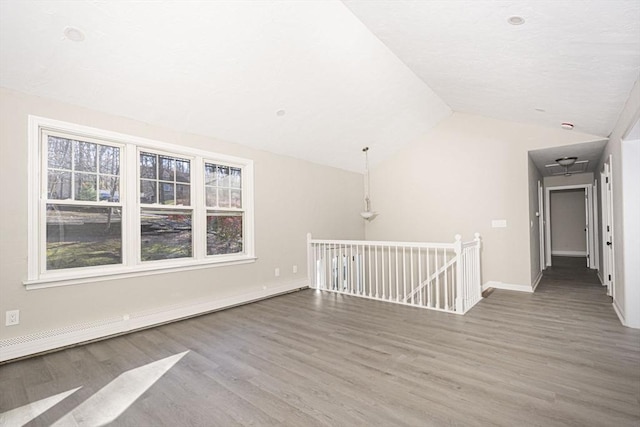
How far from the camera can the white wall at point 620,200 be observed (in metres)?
3.09

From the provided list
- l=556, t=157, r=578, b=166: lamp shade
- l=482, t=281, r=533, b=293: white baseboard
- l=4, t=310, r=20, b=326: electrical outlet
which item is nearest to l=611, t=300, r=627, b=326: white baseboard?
l=482, t=281, r=533, b=293: white baseboard

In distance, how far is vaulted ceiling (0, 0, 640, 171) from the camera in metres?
2.33

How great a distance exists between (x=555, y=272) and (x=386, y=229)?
3917mm

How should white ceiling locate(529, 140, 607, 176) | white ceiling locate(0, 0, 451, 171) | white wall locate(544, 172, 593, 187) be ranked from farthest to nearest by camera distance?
white wall locate(544, 172, 593, 187), white ceiling locate(529, 140, 607, 176), white ceiling locate(0, 0, 451, 171)

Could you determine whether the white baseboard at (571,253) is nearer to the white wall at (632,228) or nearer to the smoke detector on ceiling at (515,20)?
the white wall at (632,228)

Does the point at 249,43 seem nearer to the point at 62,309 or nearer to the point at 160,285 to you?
the point at 160,285

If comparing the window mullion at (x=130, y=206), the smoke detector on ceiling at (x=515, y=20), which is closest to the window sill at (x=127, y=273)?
the window mullion at (x=130, y=206)

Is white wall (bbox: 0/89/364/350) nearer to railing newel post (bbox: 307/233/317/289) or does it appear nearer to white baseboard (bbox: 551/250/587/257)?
railing newel post (bbox: 307/233/317/289)

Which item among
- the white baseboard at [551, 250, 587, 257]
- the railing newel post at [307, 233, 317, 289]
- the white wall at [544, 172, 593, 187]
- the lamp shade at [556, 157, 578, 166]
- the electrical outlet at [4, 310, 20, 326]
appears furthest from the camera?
the white baseboard at [551, 250, 587, 257]

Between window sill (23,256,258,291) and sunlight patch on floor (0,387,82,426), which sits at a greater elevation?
window sill (23,256,258,291)

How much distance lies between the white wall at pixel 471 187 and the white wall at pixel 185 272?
40.3 inches

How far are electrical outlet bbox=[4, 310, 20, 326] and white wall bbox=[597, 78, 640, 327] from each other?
231 inches

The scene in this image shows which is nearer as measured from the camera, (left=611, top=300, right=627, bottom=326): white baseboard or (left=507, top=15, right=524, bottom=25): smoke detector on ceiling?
(left=507, top=15, right=524, bottom=25): smoke detector on ceiling

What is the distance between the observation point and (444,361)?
8.46ft
